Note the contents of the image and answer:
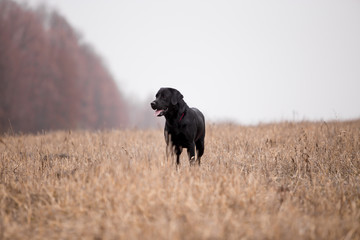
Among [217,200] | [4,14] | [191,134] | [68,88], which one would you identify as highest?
[4,14]

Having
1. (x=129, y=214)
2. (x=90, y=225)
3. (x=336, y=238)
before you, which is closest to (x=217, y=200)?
(x=129, y=214)

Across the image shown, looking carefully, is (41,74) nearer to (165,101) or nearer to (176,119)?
(165,101)

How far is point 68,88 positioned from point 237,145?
1966cm

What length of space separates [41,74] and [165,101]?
1909 cm

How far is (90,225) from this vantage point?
7.63ft

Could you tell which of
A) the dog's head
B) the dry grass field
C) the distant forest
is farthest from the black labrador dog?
the distant forest

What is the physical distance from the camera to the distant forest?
1792 centimetres

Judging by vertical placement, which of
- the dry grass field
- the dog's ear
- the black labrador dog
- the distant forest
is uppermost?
the distant forest

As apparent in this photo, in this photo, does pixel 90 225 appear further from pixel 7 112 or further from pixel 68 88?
pixel 68 88

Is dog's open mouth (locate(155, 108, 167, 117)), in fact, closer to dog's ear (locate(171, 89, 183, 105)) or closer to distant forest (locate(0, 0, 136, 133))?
dog's ear (locate(171, 89, 183, 105))

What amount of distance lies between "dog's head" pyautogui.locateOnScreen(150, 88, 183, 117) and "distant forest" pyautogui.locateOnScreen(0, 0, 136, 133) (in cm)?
1277

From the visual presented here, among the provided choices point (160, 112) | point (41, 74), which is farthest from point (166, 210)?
point (41, 74)

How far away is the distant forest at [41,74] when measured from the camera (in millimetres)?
17922

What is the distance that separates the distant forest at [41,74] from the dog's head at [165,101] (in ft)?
41.9
